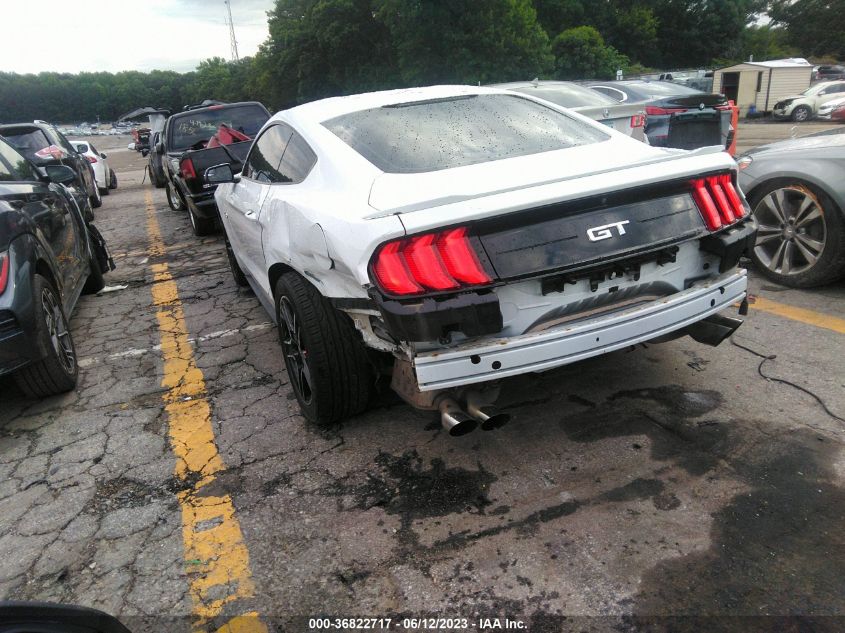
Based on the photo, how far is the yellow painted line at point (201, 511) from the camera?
7.25ft

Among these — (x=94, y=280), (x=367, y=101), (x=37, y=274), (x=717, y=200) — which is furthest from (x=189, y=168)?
(x=717, y=200)

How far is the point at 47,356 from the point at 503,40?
1454 inches

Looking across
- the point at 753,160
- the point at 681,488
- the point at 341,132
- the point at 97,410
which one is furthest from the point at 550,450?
the point at 753,160

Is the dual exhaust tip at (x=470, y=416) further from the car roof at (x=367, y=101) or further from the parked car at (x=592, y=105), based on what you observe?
the parked car at (x=592, y=105)

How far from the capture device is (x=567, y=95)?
8.22 metres

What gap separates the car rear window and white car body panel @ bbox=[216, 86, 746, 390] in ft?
0.32

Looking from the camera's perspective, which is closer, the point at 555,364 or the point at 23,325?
the point at 555,364

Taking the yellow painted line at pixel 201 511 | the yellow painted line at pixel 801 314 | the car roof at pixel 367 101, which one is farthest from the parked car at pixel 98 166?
the yellow painted line at pixel 801 314

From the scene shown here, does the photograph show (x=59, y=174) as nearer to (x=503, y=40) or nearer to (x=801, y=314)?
(x=801, y=314)

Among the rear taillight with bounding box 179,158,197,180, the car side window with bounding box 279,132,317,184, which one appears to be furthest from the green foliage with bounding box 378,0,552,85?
the car side window with bounding box 279,132,317,184

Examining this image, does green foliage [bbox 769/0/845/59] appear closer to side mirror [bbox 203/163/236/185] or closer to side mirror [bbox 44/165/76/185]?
side mirror [bbox 203/163/236/185]

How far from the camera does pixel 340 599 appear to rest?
2150 millimetres

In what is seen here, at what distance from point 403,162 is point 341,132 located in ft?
1.84

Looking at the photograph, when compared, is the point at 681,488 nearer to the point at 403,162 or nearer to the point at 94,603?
the point at 403,162
